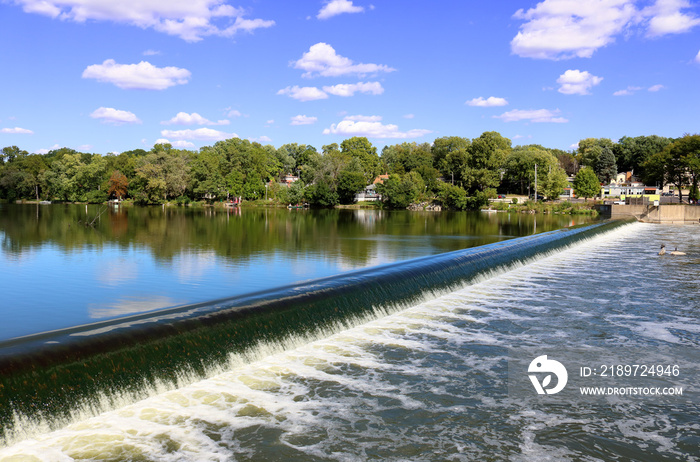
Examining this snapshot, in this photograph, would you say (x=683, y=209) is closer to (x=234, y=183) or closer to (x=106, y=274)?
(x=106, y=274)

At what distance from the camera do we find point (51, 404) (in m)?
5.52

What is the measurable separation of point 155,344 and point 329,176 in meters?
90.1

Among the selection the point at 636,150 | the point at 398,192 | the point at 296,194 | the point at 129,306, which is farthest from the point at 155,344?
the point at 636,150

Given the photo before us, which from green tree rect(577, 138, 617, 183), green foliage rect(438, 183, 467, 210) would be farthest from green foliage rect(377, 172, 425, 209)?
green tree rect(577, 138, 617, 183)

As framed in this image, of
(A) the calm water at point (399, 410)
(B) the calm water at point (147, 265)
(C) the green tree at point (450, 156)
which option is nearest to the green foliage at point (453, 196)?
(C) the green tree at point (450, 156)

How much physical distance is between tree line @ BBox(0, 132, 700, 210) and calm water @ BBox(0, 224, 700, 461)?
3135 inches

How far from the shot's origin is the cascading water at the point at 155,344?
5.50 meters

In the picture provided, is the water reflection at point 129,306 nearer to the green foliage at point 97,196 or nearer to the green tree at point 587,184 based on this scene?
the green tree at point 587,184

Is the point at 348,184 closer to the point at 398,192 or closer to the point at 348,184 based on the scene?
the point at 348,184

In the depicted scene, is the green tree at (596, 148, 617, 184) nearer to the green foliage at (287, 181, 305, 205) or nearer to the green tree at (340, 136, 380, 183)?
the green tree at (340, 136, 380, 183)

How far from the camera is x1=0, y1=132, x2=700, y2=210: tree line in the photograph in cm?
8825

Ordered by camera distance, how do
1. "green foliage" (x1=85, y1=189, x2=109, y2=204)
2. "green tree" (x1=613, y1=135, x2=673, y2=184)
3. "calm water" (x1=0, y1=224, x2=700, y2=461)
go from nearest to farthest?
"calm water" (x1=0, y1=224, x2=700, y2=461)
"green foliage" (x1=85, y1=189, x2=109, y2=204)
"green tree" (x1=613, y1=135, x2=673, y2=184)

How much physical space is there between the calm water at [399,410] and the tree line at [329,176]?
79616 millimetres

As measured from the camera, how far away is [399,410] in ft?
21.0
